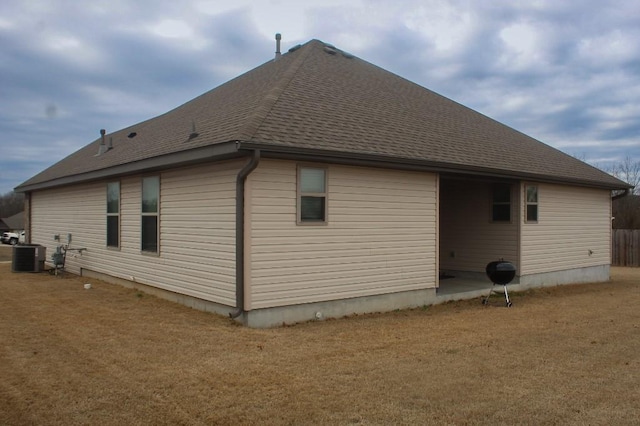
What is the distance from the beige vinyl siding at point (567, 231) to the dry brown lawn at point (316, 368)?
3.52m

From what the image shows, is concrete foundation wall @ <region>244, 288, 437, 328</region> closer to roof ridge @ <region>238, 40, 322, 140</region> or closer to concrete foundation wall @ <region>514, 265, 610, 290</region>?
roof ridge @ <region>238, 40, 322, 140</region>

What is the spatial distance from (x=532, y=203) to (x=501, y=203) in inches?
28.4

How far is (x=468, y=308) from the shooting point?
10117 mm

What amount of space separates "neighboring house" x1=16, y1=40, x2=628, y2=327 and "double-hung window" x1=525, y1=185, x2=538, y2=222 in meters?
0.05

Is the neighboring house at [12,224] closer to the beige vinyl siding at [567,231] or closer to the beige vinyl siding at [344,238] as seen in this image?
the beige vinyl siding at [567,231]

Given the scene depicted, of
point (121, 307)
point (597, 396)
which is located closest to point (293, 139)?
point (121, 307)

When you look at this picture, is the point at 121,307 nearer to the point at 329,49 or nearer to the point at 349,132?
the point at 349,132

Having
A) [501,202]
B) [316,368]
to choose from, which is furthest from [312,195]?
[501,202]

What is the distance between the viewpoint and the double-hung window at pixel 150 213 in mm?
10367

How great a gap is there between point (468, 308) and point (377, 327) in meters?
2.84

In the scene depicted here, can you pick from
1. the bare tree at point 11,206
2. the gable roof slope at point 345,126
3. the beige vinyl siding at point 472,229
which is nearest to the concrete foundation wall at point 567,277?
the beige vinyl siding at point 472,229

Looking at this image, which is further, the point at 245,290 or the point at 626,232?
the point at 626,232

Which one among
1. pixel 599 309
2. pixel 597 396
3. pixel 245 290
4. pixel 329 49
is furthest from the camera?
pixel 329 49

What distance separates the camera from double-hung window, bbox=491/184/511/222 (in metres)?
12.8
